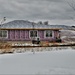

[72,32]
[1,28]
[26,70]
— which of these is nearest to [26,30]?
[1,28]

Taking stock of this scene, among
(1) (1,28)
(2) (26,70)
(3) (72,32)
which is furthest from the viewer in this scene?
(3) (72,32)

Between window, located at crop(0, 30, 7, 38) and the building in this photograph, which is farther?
the building

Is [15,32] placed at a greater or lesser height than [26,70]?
greater

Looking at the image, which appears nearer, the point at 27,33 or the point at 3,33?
the point at 3,33

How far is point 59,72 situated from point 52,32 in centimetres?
2298

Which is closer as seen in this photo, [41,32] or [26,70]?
[26,70]

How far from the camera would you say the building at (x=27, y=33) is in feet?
108

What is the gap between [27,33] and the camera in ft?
109

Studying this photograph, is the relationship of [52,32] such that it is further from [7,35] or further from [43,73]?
[43,73]

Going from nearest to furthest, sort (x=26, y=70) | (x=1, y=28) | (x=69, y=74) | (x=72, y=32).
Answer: (x=69, y=74), (x=26, y=70), (x=1, y=28), (x=72, y=32)

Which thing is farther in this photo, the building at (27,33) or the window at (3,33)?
the building at (27,33)

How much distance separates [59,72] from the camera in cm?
1109

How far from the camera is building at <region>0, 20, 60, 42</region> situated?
32781mm

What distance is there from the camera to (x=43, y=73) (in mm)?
10836
